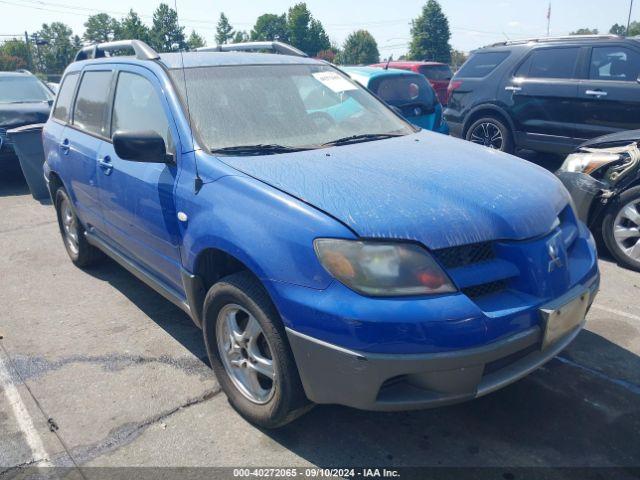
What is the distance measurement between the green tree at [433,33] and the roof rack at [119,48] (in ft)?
255

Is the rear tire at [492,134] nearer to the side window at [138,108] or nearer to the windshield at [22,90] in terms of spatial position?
the side window at [138,108]

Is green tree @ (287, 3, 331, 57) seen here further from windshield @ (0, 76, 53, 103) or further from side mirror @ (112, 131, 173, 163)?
side mirror @ (112, 131, 173, 163)

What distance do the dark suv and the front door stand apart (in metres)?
5.97

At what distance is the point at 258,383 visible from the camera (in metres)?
2.71

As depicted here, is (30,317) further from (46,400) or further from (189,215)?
(189,215)

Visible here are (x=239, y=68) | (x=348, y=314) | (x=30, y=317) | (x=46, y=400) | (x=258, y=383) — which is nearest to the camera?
(x=348, y=314)

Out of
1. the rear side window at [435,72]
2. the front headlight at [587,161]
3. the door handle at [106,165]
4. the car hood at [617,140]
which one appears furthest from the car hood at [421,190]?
the rear side window at [435,72]

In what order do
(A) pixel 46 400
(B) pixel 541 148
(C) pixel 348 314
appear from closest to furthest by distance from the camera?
1. (C) pixel 348 314
2. (A) pixel 46 400
3. (B) pixel 541 148

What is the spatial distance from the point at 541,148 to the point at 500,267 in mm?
6148

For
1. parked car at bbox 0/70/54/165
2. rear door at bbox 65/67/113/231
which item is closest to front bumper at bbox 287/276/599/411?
rear door at bbox 65/67/113/231

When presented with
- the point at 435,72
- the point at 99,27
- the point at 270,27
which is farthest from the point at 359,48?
the point at 435,72

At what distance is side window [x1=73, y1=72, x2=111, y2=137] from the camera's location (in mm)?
3949

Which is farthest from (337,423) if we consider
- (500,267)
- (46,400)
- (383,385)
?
(46,400)

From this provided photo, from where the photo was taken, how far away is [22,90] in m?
9.59
